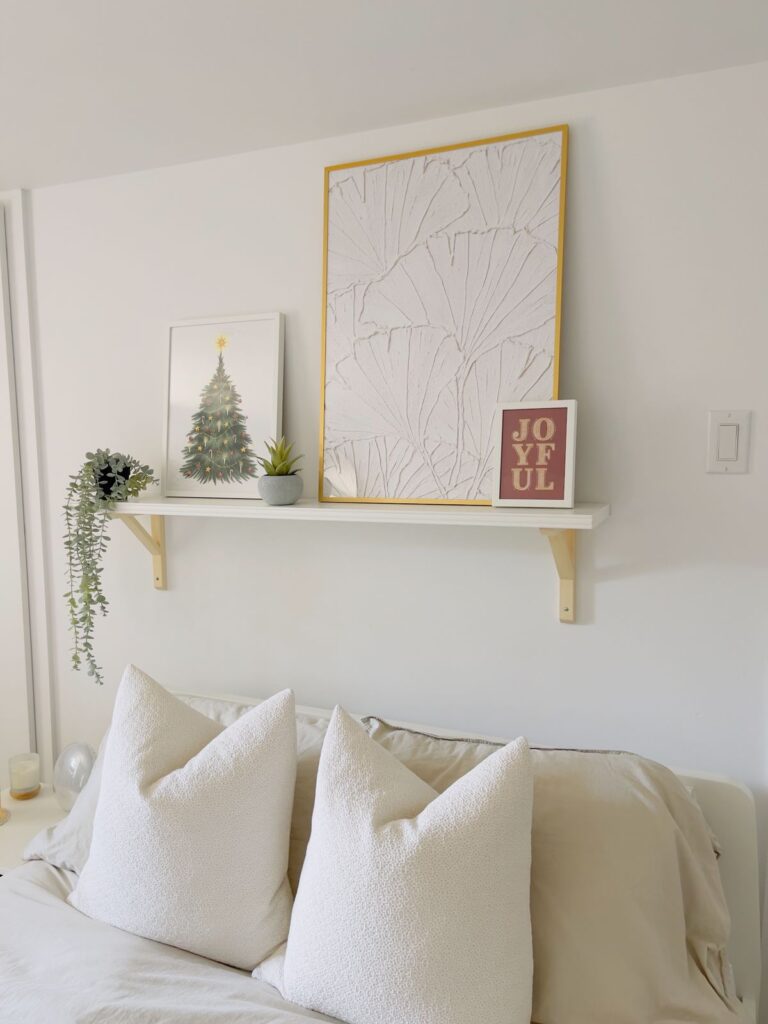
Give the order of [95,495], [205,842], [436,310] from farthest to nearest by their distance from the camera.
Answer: [95,495], [436,310], [205,842]

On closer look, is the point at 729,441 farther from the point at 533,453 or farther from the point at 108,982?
the point at 108,982

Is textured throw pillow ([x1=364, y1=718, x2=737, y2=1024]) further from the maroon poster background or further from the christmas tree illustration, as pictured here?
the christmas tree illustration

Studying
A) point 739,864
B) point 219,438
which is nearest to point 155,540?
point 219,438

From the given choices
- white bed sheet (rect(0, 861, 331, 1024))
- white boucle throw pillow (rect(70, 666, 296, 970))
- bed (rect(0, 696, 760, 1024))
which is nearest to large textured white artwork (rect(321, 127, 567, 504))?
white boucle throw pillow (rect(70, 666, 296, 970))

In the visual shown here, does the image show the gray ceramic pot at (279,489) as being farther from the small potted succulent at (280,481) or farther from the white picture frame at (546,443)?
the white picture frame at (546,443)

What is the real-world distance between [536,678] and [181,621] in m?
0.96

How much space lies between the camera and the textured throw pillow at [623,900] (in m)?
1.08

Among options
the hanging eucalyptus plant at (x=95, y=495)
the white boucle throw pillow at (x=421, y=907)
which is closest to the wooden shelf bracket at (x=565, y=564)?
the white boucle throw pillow at (x=421, y=907)

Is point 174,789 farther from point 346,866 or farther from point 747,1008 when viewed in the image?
point 747,1008

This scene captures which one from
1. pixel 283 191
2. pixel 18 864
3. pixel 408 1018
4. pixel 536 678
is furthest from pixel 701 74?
pixel 18 864

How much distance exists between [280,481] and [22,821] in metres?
1.13

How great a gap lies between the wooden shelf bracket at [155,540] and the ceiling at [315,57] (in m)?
0.93

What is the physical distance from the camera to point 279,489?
5.28 ft

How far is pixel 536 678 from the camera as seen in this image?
1605mm
